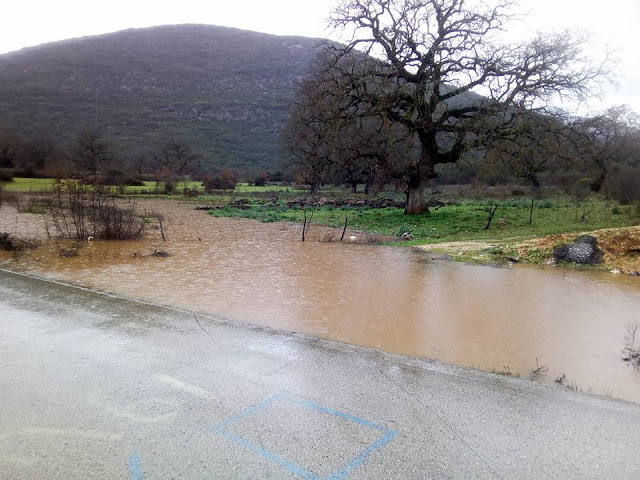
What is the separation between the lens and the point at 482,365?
5.55 metres

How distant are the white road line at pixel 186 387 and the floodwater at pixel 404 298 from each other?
7.90 ft

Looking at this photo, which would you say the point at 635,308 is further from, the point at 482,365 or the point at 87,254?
the point at 87,254

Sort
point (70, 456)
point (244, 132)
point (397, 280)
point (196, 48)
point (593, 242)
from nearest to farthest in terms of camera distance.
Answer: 1. point (70, 456)
2. point (397, 280)
3. point (593, 242)
4. point (244, 132)
5. point (196, 48)

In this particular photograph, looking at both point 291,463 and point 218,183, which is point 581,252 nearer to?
point 291,463

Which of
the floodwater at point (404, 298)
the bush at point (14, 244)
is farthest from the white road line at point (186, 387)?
the bush at point (14, 244)

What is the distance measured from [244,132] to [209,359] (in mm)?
83344

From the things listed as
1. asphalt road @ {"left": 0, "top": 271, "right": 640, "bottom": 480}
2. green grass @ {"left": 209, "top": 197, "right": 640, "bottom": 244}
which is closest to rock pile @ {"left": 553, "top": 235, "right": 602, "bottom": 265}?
green grass @ {"left": 209, "top": 197, "right": 640, "bottom": 244}

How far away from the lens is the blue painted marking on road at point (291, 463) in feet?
10.6

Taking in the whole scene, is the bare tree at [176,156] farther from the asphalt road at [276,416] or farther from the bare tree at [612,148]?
the asphalt road at [276,416]

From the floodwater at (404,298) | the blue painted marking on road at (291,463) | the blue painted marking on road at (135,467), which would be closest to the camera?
the blue painted marking on road at (135,467)

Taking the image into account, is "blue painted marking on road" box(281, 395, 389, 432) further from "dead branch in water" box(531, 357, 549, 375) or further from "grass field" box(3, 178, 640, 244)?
"grass field" box(3, 178, 640, 244)

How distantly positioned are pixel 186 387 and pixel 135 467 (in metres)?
1.24

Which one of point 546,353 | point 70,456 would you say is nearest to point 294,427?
point 70,456

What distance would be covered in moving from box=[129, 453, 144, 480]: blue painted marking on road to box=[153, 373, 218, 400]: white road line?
37.9 inches
